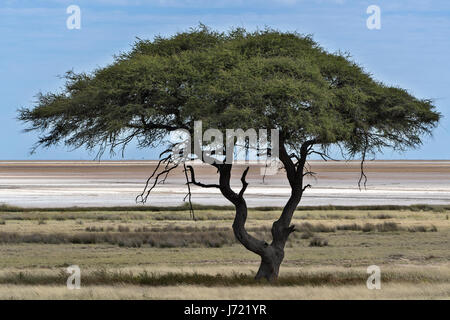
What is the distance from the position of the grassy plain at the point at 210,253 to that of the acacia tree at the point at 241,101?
375 centimetres

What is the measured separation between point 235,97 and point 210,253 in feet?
54.6

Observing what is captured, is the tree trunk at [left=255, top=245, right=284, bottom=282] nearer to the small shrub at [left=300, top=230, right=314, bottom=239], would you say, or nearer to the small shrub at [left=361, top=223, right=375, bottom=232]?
the small shrub at [left=300, top=230, right=314, bottom=239]

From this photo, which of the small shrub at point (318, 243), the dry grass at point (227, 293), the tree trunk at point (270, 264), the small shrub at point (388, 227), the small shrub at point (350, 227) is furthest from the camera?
the small shrub at point (350, 227)

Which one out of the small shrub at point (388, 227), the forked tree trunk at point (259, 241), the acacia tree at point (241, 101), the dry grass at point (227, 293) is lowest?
the small shrub at point (388, 227)

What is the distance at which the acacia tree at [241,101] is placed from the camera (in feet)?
72.4

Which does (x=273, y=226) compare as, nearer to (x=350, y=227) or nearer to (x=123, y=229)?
(x=123, y=229)

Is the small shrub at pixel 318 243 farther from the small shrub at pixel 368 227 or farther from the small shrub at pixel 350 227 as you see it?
the small shrub at pixel 350 227

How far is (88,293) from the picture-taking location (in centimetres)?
2041

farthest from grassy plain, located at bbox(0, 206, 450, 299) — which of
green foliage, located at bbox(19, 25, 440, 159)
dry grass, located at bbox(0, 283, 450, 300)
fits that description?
green foliage, located at bbox(19, 25, 440, 159)

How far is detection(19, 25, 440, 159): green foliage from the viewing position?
2203 centimetres

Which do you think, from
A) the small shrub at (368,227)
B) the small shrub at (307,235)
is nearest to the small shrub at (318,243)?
the small shrub at (307,235)

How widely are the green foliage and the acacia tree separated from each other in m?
0.03
